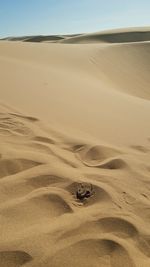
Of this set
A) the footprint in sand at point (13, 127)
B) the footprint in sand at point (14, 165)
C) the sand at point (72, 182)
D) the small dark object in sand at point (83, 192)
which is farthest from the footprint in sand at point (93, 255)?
the footprint in sand at point (13, 127)

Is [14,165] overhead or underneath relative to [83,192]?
overhead

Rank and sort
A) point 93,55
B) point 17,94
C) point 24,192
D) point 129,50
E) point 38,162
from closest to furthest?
point 24,192, point 38,162, point 17,94, point 93,55, point 129,50

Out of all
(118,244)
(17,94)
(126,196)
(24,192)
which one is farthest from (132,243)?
(17,94)

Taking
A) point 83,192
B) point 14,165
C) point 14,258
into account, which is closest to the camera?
point 14,258

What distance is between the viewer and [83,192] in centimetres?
205

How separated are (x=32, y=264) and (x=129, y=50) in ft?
43.8

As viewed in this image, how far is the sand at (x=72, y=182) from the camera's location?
1.54 metres

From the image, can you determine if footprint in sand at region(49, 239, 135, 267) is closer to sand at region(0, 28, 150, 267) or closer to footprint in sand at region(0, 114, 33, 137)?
sand at region(0, 28, 150, 267)

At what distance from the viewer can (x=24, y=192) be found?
1988 mm

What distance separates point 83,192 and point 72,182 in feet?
0.43

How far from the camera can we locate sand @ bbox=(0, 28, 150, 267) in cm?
154

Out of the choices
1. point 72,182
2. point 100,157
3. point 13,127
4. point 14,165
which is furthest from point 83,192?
point 13,127

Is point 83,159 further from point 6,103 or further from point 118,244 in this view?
point 6,103

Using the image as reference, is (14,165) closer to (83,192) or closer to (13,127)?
(83,192)
